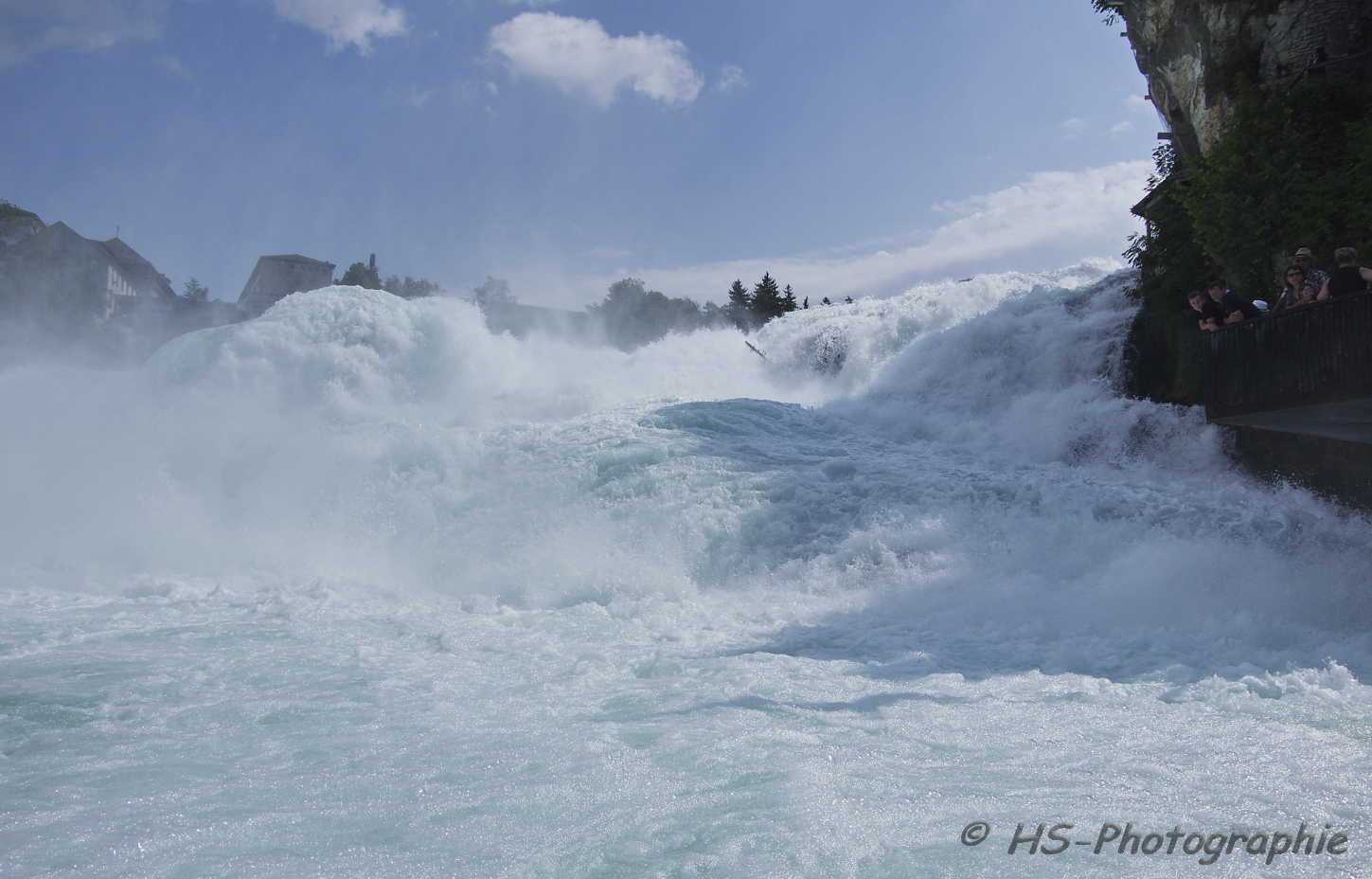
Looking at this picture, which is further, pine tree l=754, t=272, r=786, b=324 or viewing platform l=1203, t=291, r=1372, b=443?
pine tree l=754, t=272, r=786, b=324

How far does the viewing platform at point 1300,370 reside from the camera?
785 cm

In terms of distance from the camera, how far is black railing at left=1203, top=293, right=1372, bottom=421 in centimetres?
781

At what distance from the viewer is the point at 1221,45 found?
14.8 m

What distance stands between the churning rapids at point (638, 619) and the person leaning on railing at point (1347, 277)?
9.68ft

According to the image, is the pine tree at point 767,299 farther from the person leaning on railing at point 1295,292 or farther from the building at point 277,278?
the person leaning on railing at point 1295,292

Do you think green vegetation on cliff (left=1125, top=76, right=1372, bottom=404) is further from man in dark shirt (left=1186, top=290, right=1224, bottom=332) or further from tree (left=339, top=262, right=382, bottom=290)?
tree (left=339, top=262, right=382, bottom=290)

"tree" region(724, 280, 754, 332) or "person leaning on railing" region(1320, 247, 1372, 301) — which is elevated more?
"tree" region(724, 280, 754, 332)

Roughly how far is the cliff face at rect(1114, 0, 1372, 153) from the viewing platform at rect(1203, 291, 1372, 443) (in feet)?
22.3

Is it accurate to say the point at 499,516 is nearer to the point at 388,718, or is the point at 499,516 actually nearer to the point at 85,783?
the point at 388,718

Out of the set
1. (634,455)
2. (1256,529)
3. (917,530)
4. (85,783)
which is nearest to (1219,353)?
(1256,529)

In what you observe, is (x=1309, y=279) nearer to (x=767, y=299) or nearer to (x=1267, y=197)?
(x=1267, y=197)

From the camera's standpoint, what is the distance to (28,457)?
520 inches

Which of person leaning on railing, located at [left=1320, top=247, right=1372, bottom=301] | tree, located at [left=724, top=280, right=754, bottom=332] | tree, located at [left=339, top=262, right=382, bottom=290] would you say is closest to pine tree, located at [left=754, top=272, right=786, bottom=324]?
tree, located at [left=724, top=280, right=754, bottom=332]

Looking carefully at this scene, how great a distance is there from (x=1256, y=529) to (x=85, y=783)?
11.5 meters
